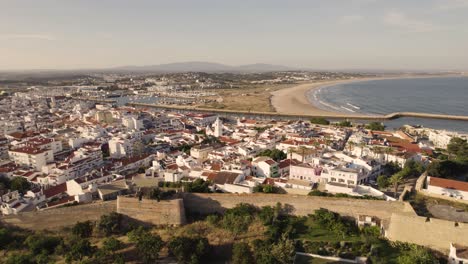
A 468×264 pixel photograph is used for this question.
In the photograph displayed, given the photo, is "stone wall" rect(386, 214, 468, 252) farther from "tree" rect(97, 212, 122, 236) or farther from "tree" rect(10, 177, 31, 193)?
"tree" rect(10, 177, 31, 193)

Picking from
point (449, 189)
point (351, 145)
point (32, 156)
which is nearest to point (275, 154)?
point (351, 145)

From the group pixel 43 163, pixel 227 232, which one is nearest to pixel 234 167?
pixel 227 232

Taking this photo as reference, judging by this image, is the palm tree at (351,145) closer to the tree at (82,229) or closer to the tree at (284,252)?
the tree at (284,252)

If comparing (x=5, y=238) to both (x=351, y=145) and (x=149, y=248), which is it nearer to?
(x=149, y=248)

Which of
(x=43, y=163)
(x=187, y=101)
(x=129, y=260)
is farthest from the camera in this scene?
(x=187, y=101)

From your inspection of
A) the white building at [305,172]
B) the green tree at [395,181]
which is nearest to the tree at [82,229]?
the white building at [305,172]

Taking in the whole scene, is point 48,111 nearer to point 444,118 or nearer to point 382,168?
point 382,168
